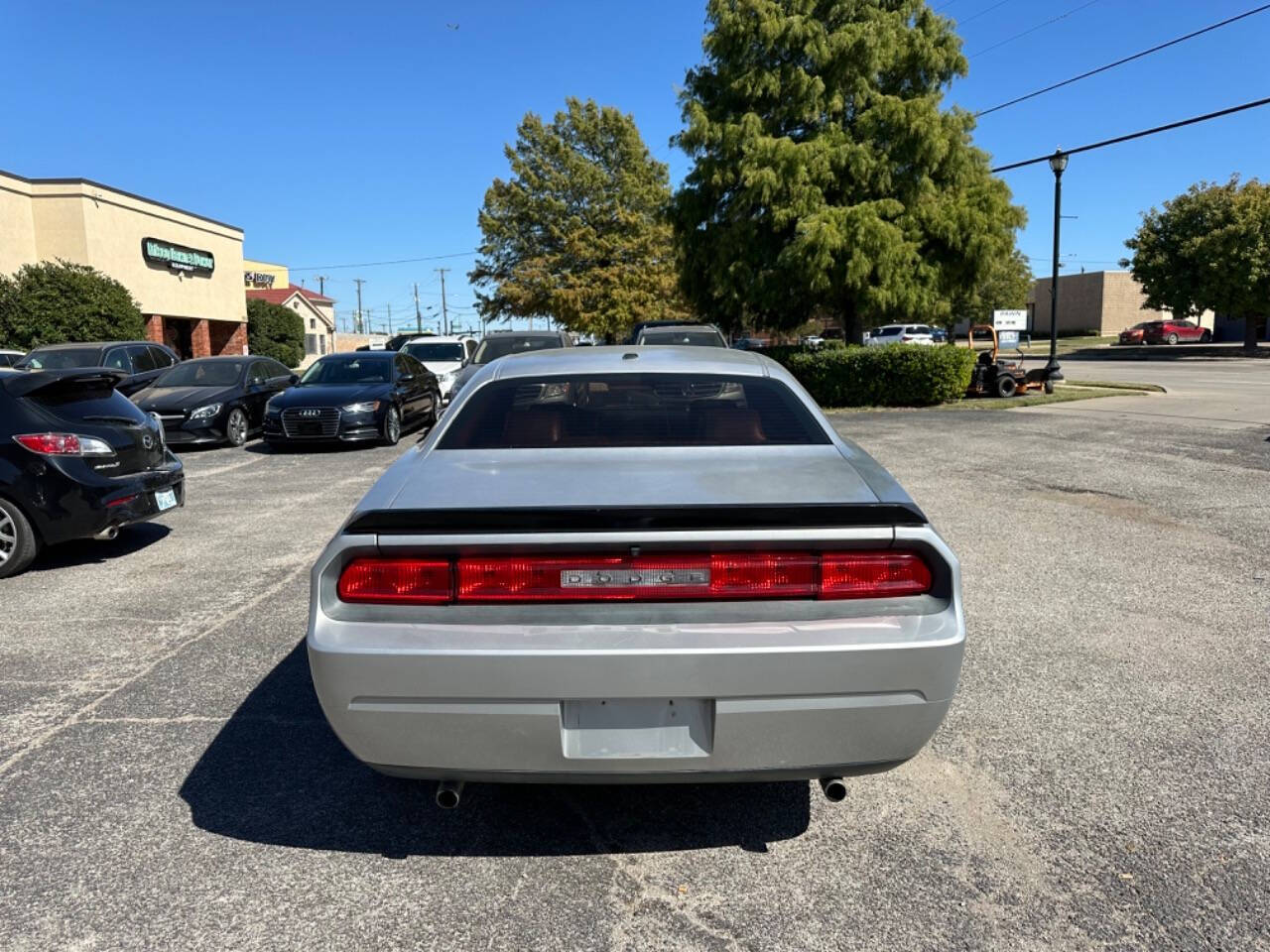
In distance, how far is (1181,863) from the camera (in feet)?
9.12

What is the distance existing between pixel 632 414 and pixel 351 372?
1189 cm

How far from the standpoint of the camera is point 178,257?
3241cm

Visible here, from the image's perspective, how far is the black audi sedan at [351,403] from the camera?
42.5 ft

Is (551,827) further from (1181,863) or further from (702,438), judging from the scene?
(1181,863)

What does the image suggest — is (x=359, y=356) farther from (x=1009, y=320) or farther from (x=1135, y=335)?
(x=1135, y=335)

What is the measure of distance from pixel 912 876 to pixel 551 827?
1175 mm

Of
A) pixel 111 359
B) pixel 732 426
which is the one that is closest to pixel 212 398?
pixel 111 359

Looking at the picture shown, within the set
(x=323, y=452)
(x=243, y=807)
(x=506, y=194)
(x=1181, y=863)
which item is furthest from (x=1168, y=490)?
(x=506, y=194)

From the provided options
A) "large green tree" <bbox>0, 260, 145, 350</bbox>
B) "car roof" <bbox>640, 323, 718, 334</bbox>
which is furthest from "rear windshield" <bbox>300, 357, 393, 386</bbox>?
"large green tree" <bbox>0, 260, 145, 350</bbox>

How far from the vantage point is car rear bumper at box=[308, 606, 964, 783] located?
2473 mm

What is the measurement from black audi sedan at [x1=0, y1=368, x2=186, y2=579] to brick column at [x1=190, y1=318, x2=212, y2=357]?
101 feet

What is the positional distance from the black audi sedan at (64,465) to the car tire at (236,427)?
24.2 ft


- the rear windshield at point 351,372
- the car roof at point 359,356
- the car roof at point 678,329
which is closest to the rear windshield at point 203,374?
the rear windshield at point 351,372

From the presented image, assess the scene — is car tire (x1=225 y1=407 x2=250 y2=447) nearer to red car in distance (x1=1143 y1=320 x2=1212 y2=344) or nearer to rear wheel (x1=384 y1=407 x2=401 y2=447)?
rear wheel (x1=384 y1=407 x2=401 y2=447)
